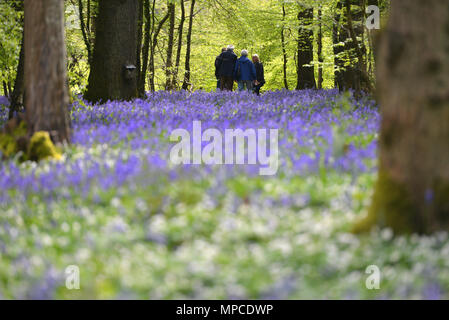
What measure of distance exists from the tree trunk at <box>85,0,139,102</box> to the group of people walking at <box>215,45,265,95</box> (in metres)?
6.55

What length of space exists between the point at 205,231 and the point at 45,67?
4146 millimetres

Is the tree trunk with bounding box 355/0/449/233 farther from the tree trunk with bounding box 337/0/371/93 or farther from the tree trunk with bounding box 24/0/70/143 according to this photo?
the tree trunk with bounding box 337/0/371/93

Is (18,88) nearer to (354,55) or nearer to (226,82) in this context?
Result: (354,55)

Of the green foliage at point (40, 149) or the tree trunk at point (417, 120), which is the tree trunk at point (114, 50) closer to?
the green foliage at point (40, 149)

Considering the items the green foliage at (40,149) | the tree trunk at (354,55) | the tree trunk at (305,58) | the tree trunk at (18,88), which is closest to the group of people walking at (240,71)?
the tree trunk at (305,58)

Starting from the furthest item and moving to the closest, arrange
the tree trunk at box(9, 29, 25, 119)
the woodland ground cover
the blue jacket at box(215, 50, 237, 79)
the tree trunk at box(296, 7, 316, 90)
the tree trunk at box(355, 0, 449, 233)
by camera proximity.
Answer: the tree trunk at box(296, 7, 316, 90), the blue jacket at box(215, 50, 237, 79), the tree trunk at box(9, 29, 25, 119), the tree trunk at box(355, 0, 449, 233), the woodland ground cover

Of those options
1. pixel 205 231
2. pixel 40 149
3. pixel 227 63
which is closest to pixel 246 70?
pixel 227 63

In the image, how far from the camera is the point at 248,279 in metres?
3.42

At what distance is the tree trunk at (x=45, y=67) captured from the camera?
7203 mm

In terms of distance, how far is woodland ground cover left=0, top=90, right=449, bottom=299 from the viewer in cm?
342

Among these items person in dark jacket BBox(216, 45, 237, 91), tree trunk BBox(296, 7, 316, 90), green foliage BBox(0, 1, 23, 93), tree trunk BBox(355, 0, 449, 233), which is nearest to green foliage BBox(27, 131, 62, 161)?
tree trunk BBox(355, 0, 449, 233)

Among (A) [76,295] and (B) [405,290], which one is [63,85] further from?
(B) [405,290]
